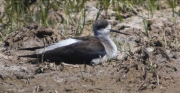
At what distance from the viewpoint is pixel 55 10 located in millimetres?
9672

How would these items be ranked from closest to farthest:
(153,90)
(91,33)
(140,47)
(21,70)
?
(153,90) → (21,70) → (140,47) → (91,33)

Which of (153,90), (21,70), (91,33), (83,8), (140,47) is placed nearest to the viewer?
(153,90)

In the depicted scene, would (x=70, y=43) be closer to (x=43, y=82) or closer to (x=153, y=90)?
(x=43, y=82)

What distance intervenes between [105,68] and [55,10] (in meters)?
2.41

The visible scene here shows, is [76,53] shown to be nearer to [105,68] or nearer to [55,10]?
[105,68]

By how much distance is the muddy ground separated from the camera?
698cm

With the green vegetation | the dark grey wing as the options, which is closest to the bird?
the dark grey wing

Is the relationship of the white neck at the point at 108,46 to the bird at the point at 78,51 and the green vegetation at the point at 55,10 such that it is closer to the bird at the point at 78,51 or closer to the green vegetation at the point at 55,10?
the bird at the point at 78,51

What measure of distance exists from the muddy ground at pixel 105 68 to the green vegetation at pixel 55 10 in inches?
17.5

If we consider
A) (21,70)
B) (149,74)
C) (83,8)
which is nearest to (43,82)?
(21,70)

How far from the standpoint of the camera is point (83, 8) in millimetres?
9664

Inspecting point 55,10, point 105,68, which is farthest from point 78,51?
point 55,10

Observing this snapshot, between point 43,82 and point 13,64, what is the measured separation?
740 mm

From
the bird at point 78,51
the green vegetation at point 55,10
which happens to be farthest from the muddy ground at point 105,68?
the green vegetation at point 55,10
